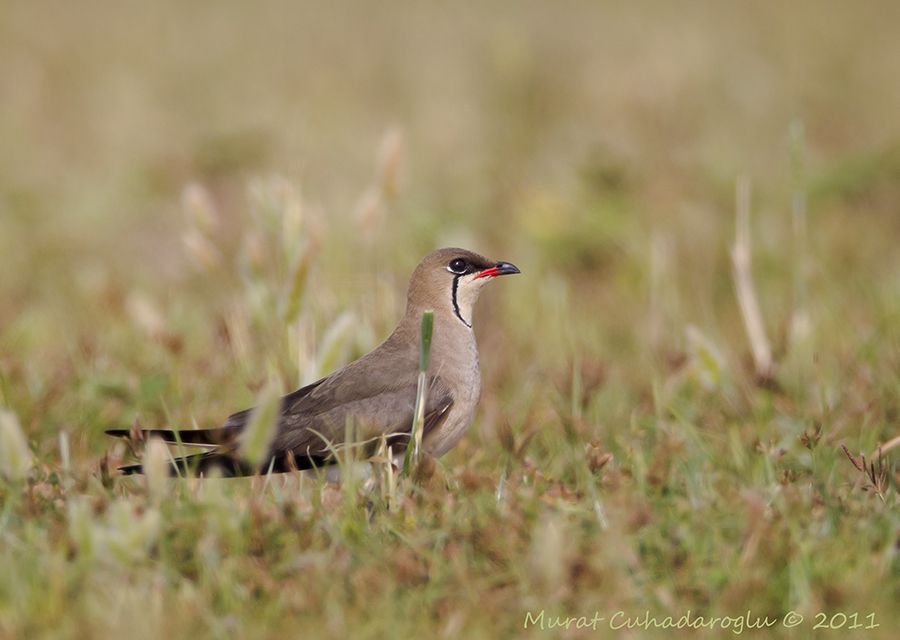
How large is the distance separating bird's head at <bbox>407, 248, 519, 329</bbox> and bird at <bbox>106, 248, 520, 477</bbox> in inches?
1.0

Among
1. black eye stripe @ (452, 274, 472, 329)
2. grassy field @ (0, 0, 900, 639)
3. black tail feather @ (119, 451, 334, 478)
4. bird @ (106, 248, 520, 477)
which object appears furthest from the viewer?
black eye stripe @ (452, 274, 472, 329)

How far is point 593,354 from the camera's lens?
6234 mm

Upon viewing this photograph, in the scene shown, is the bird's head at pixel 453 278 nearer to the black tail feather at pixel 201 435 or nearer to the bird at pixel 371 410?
the bird at pixel 371 410

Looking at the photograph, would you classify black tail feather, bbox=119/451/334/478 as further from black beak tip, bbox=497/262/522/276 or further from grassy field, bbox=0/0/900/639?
black beak tip, bbox=497/262/522/276

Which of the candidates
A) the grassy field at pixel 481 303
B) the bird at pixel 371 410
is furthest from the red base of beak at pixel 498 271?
the grassy field at pixel 481 303

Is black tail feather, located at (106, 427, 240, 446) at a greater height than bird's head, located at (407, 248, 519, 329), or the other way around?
bird's head, located at (407, 248, 519, 329)

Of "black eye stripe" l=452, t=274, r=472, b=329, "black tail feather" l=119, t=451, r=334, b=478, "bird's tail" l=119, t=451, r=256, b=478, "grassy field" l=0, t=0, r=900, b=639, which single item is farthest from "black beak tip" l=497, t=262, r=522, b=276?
"bird's tail" l=119, t=451, r=256, b=478

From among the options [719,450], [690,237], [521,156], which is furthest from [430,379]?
[521,156]

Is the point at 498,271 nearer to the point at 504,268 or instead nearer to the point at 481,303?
the point at 504,268

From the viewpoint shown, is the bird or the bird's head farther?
the bird's head

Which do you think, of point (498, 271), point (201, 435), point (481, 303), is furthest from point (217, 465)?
point (481, 303)

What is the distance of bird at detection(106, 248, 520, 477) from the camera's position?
420cm

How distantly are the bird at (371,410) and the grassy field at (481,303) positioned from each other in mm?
152

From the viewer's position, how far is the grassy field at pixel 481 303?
3.25 m
